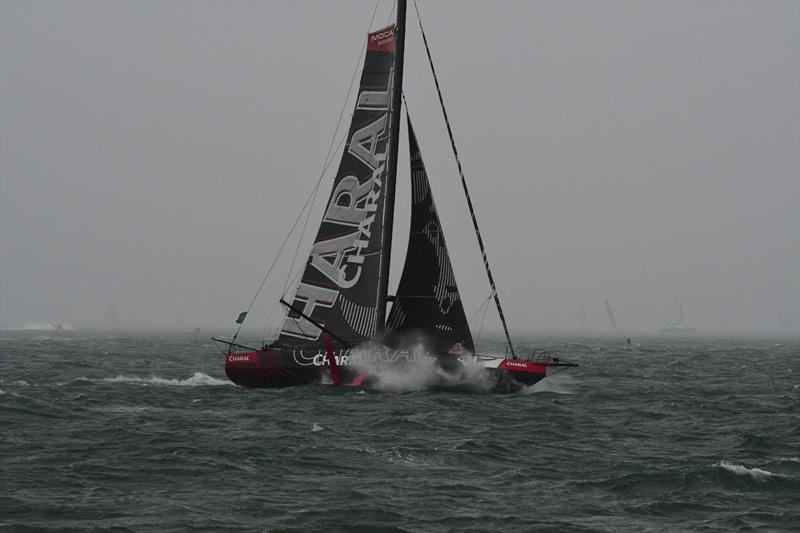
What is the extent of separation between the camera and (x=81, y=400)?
27.7m

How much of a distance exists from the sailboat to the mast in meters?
0.04

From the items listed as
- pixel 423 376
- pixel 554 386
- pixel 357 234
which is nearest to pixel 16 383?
pixel 357 234

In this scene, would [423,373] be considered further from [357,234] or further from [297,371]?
[357,234]

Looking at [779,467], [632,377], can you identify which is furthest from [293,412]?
[632,377]

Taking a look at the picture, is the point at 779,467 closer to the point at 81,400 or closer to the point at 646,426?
the point at 646,426

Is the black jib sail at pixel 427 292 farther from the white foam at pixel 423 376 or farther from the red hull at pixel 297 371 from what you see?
the red hull at pixel 297 371

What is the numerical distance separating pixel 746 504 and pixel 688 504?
3.37ft

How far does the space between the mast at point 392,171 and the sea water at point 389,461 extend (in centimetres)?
350

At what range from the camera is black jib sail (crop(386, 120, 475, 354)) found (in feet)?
101

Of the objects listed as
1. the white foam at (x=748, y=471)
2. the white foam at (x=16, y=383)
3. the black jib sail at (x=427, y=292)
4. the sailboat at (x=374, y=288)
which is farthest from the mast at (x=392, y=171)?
the white foam at (x=748, y=471)

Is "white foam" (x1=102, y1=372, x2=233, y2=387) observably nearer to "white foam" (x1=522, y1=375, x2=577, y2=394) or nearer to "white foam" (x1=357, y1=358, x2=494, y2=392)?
"white foam" (x1=357, y1=358, x2=494, y2=392)

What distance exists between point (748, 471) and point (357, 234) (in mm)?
18512

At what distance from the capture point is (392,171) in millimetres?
32188

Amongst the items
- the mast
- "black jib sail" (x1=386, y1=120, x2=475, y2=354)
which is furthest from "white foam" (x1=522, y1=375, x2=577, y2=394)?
the mast
